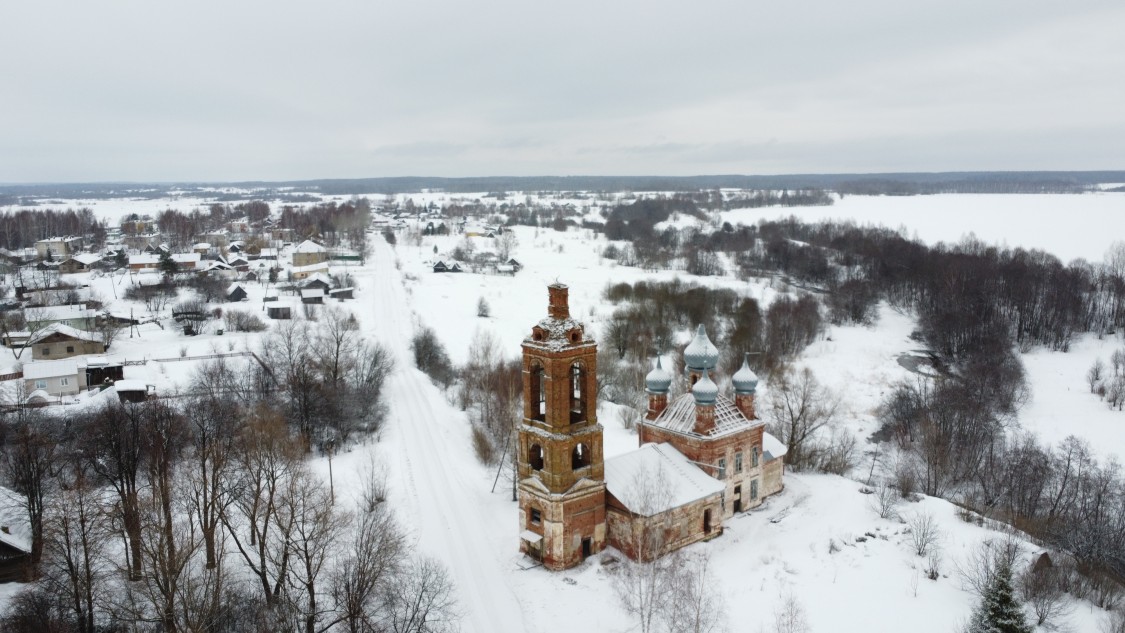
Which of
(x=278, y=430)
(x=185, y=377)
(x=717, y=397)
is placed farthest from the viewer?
(x=185, y=377)

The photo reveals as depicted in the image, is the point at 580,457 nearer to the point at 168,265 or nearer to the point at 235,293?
the point at 235,293

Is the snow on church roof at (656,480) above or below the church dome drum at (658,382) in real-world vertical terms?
below

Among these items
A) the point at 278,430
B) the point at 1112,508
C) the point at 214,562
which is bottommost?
the point at 1112,508

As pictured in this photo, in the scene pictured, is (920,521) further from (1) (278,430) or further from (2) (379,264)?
(2) (379,264)

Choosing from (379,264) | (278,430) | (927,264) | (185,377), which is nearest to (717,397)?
(278,430)

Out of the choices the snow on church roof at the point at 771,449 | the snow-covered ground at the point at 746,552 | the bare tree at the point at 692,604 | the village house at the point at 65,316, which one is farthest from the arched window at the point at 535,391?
the village house at the point at 65,316

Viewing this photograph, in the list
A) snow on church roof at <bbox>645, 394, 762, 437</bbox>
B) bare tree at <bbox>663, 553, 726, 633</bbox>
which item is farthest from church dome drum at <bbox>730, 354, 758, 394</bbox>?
bare tree at <bbox>663, 553, 726, 633</bbox>

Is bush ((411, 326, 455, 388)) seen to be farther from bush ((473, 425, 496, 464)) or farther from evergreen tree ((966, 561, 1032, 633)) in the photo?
evergreen tree ((966, 561, 1032, 633))

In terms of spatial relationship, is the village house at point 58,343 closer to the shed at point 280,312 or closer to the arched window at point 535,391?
the shed at point 280,312

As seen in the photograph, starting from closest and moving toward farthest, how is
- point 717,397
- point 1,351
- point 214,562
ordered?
point 214,562 → point 717,397 → point 1,351
